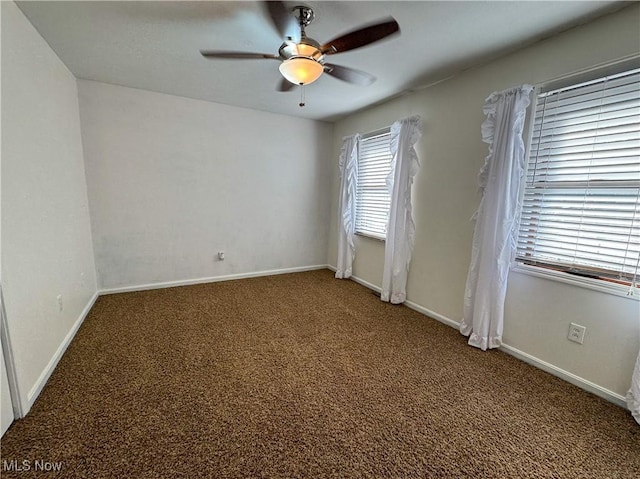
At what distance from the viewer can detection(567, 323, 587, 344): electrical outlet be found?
190cm

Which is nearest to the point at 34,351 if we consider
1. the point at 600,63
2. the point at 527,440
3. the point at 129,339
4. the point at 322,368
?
the point at 129,339

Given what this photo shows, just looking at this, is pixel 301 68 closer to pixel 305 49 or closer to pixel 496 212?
pixel 305 49

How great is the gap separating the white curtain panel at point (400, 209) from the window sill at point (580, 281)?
3.62 ft

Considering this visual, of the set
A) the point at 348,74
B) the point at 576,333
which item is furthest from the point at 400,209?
the point at 576,333

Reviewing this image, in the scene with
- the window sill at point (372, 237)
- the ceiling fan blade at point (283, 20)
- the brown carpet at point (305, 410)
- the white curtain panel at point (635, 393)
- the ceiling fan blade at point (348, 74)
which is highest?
the ceiling fan blade at point (283, 20)

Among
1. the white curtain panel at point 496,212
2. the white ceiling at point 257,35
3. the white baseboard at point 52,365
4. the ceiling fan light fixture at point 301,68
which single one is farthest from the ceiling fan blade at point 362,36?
the white baseboard at point 52,365

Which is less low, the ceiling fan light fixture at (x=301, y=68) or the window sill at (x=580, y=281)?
the ceiling fan light fixture at (x=301, y=68)

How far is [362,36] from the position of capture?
1614 millimetres

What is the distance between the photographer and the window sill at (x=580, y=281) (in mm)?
1716

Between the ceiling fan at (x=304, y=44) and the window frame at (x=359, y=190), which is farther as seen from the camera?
the window frame at (x=359, y=190)

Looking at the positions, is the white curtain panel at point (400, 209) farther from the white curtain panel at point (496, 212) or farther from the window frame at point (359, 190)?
the white curtain panel at point (496, 212)

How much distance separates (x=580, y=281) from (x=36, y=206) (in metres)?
3.71

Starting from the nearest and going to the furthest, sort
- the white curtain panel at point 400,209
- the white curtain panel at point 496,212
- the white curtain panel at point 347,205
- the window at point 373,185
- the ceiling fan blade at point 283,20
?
the ceiling fan blade at point 283,20 → the white curtain panel at point 496,212 → the white curtain panel at point 400,209 → the window at point 373,185 → the white curtain panel at point 347,205

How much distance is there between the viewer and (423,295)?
3.04 meters
